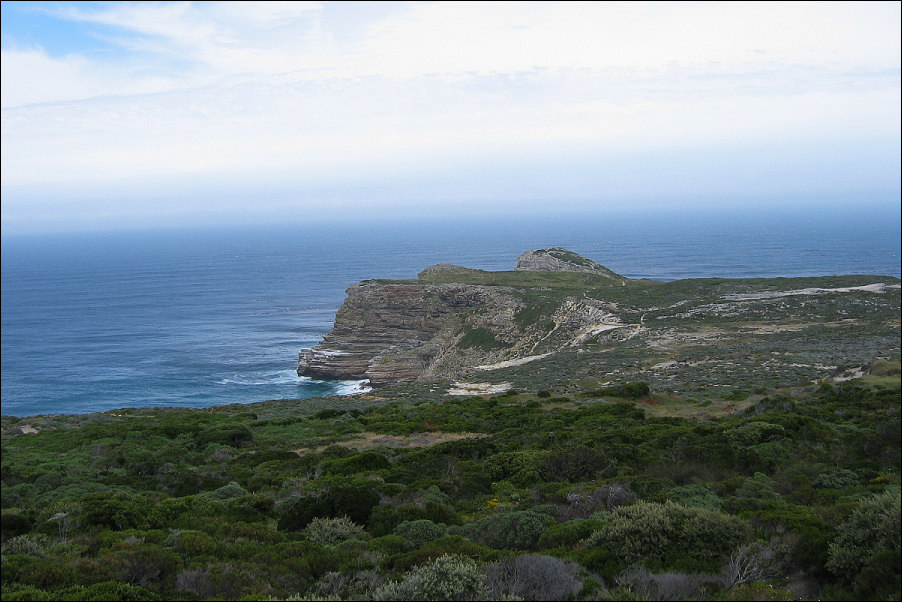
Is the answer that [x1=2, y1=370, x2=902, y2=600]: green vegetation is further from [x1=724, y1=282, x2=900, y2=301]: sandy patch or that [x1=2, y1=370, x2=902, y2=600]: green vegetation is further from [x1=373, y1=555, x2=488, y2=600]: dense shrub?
[x1=724, y1=282, x2=900, y2=301]: sandy patch

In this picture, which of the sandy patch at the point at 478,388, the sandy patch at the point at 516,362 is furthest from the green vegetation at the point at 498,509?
the sandy patch at the point at 516,362

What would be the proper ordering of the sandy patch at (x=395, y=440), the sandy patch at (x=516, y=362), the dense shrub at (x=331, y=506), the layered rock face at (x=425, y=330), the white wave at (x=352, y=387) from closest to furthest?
the dense shrub at (x=331, y=506) < the sandy patch at (x=395, y=440) < the sandy patch at (x=516, y=362) < the layered rock face at (x=425, y=330) < the white wave at (x=352, y=387)

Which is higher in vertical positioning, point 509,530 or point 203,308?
point 509,530

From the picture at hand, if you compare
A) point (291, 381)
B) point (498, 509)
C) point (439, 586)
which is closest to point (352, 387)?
point (291, 381)

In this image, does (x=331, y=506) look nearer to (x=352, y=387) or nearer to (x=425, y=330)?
(x=352, y=387)

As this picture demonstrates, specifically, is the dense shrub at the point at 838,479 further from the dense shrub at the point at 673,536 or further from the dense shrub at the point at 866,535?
the dense shrub at the point at 866,535

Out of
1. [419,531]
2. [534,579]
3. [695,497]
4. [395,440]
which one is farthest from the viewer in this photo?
[395,440]
